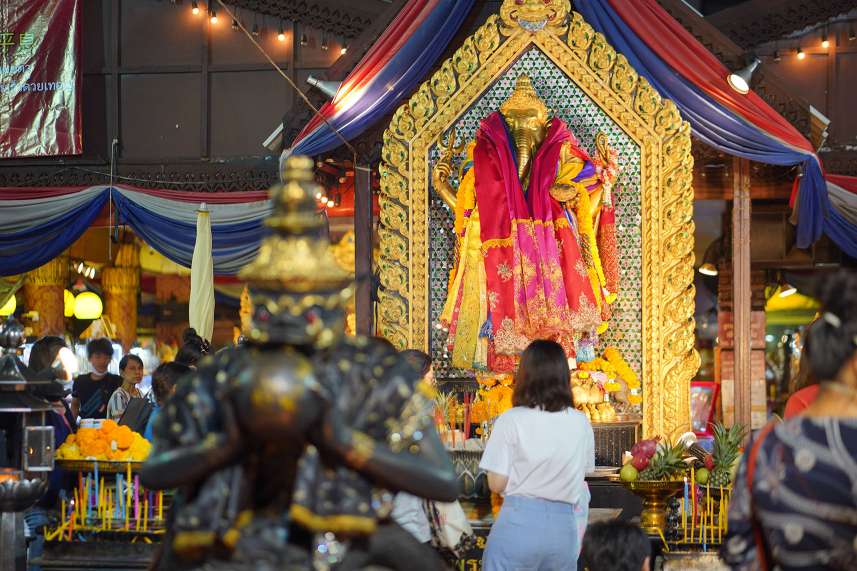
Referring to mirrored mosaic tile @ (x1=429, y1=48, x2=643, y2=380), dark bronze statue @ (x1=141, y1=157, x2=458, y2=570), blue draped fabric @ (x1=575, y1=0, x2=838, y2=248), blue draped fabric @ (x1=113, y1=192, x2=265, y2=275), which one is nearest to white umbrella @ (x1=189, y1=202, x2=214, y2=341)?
blue draped fabric @ (x1=113, y1=192, x2=265, y2=275)

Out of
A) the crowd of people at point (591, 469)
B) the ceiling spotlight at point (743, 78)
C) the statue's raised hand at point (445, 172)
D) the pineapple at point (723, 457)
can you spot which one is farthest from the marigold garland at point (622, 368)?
the crowd of people at point (591, 469)

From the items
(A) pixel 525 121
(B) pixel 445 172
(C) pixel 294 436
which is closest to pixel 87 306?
(B) pixel 445 172

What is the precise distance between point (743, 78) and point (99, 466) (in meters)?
5.01

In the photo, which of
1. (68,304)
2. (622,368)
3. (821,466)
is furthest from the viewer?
(68,304)

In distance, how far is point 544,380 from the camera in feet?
15.4

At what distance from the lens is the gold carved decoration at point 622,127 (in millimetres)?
8945

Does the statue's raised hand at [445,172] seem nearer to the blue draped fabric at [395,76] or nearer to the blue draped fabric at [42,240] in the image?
the blue draped fabric at [395,76]

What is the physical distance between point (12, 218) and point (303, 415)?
860cm

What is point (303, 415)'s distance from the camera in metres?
2.85

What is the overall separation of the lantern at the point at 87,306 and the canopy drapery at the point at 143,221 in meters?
1.55

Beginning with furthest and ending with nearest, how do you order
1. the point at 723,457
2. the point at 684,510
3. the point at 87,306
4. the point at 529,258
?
the point at 87,306 → the point at 529,258 → the point at 723,457 → the point at 684,510

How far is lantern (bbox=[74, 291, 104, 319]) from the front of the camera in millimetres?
12334

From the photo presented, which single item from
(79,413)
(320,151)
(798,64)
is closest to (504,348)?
(320,151)

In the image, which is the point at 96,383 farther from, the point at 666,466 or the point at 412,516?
the point at 412,516
